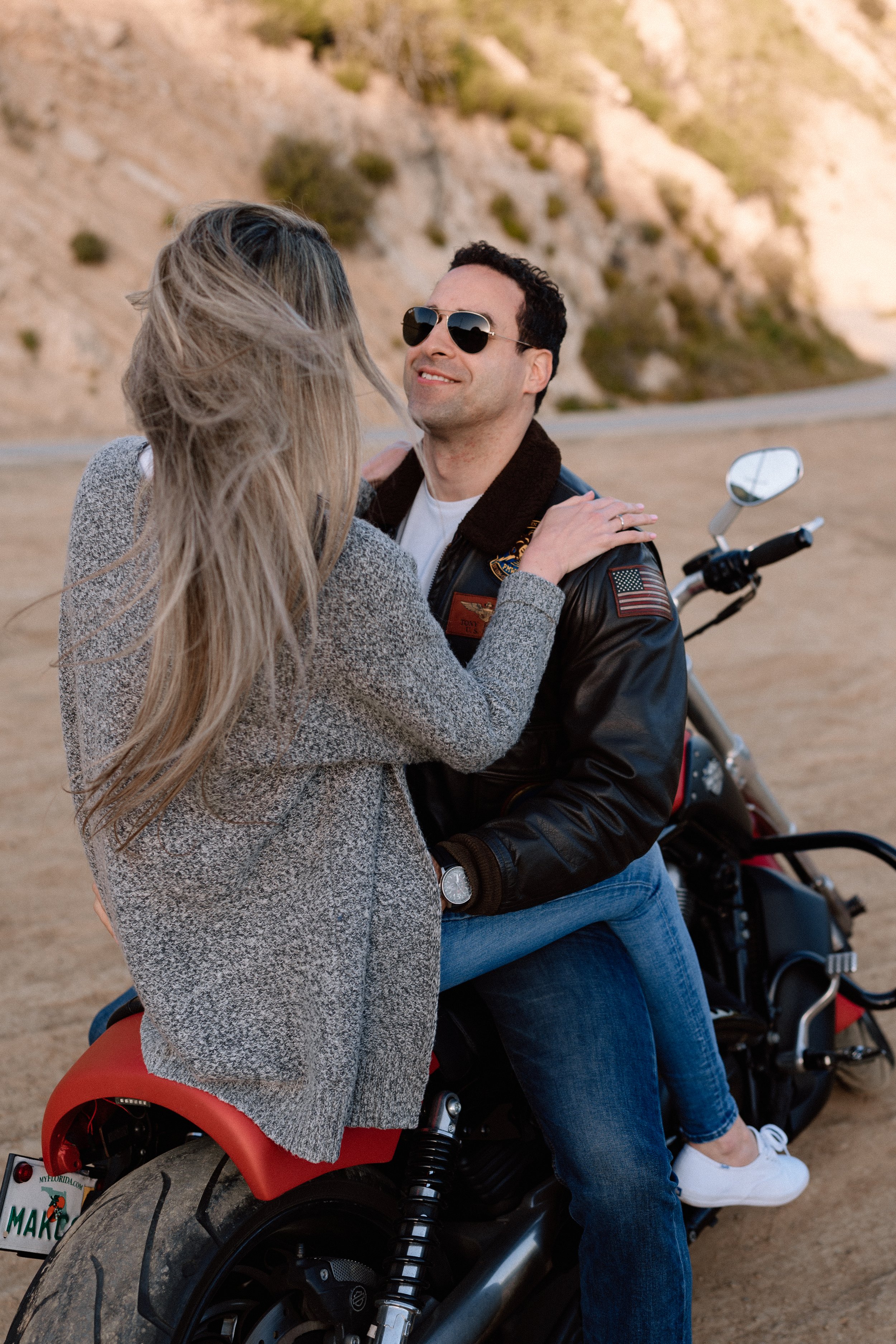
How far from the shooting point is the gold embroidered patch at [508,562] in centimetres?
226

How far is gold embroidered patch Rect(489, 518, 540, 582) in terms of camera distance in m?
2.26

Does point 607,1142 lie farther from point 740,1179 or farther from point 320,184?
point 320,184

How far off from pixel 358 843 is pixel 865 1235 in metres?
2.10

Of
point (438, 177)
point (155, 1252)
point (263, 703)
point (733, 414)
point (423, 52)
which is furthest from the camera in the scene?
point (423, 52)

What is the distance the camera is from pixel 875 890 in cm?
473

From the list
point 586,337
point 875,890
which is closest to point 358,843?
point 875,890

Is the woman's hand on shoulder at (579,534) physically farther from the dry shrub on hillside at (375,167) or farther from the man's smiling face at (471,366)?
the dry shrub on hillside at (375,167)

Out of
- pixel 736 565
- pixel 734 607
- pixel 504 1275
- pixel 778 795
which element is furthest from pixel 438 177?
pixel 504 1275

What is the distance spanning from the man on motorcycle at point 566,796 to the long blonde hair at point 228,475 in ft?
1.88

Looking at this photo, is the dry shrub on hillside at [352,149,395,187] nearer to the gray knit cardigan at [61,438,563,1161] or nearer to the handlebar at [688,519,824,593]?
the handlebar at [688,519,824,593]

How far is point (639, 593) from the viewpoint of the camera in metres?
2.15

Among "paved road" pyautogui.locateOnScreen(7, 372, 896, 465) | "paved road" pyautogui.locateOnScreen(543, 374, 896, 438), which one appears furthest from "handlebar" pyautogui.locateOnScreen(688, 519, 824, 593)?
"paved road" pyautogui.locateOnScreen(543, 374, 896, 438)

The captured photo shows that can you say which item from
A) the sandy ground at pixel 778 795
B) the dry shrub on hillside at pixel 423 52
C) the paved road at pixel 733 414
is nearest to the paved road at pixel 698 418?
the paved road at pixel 733 414

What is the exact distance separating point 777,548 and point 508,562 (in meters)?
0.85
